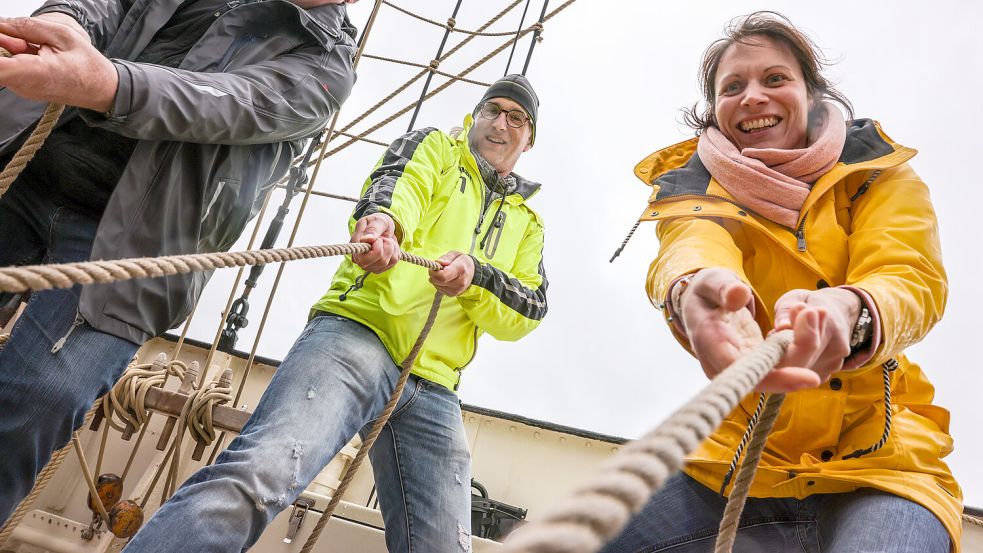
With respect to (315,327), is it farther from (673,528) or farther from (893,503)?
(893,503)

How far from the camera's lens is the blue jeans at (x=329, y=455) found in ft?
3.59

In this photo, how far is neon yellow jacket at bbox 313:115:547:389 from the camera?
5.16 feet

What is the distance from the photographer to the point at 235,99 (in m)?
1.19

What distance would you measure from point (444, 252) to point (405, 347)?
0.32 metres

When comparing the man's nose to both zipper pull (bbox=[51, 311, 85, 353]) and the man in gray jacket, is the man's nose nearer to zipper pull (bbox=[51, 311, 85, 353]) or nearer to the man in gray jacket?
the man in gray jacket

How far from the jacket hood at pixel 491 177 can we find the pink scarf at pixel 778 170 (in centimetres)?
87

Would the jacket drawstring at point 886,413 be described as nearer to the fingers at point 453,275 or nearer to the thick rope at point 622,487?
the thick rope at point 622,487

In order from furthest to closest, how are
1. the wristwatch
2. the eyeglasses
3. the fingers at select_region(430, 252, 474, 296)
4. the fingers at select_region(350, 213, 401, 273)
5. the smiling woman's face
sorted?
the eyeglasses < the fingers at select_region(430, 252, 474, 296) < the fingers at select_region(350, 213, 401, 273) < the smiling woman's face < the wristwatch

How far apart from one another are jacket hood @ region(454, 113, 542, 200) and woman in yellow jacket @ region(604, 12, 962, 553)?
2.67ft

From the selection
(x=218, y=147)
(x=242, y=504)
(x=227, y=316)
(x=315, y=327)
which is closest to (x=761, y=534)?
(x=242, y=504)

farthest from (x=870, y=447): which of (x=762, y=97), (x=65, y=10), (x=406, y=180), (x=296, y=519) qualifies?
(x=296, y=519)

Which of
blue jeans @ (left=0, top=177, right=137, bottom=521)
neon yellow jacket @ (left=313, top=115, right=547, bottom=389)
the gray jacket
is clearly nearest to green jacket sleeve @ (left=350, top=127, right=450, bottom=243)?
neon yellow jacket @ (left=313, top=115, right=547, bottom=389)

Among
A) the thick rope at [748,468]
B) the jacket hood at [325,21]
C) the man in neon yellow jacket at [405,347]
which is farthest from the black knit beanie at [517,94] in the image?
the thick rope at [748,468]

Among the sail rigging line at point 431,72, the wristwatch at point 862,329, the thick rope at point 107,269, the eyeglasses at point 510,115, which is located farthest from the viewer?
the sail rigging line at point 431,72
